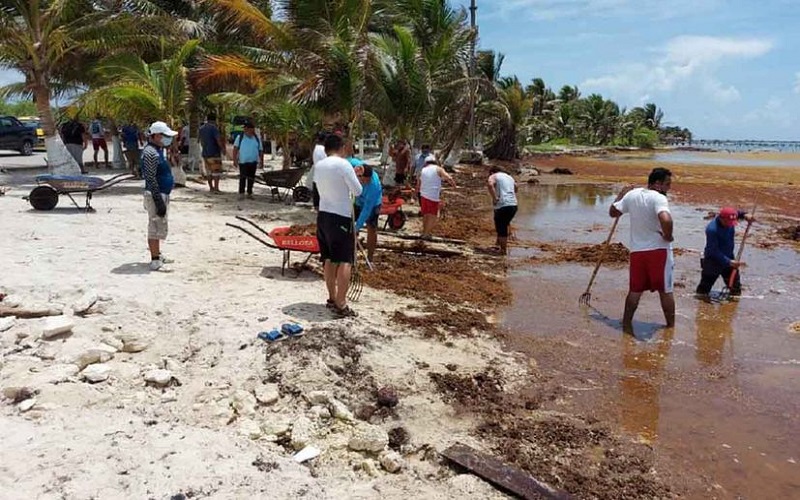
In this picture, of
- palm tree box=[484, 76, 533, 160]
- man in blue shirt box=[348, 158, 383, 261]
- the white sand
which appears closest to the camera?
the white sand

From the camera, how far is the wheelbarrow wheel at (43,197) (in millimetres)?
10852

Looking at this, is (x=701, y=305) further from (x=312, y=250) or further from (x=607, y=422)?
(x=312, y=250)

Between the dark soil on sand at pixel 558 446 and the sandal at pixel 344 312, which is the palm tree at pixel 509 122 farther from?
the dark soil on sand at pixel 558 446

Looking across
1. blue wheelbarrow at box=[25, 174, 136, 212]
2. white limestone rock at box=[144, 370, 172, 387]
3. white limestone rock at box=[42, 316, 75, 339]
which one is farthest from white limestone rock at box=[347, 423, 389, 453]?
blue wheelbarrow at box=[25, 174, 136, 212]

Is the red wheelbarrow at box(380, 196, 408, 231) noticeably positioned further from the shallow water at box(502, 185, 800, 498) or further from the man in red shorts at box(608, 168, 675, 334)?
the man in red shorts at box(608, 168, 675, 334)

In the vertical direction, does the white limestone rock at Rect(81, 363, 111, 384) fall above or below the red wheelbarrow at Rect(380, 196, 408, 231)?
below

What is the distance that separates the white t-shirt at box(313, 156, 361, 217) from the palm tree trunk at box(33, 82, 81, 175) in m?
11.9

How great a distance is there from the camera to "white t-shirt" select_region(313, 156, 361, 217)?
5.90 m

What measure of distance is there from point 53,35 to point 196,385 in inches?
519

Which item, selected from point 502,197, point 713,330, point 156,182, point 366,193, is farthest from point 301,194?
point 713,330

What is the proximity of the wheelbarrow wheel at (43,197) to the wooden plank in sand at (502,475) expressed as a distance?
31.4ft

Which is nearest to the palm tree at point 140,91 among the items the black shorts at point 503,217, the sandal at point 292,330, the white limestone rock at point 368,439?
the black shorts at point 503,217

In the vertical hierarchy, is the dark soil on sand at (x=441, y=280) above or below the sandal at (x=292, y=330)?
below

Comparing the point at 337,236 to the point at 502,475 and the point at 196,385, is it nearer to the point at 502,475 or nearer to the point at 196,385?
the point at 196,385
